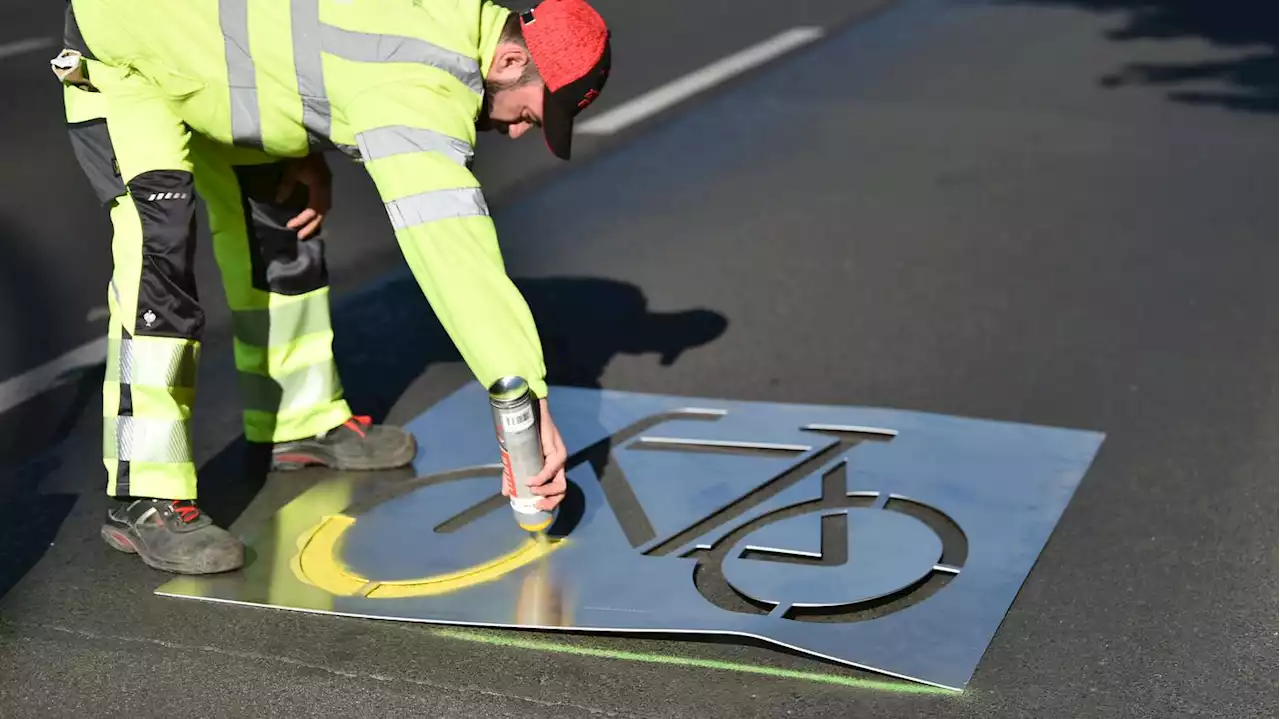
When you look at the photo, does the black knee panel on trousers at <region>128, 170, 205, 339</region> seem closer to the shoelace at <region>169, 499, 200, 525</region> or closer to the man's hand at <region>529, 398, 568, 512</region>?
the shoelace at <region>169, 499, 200, 525</region>

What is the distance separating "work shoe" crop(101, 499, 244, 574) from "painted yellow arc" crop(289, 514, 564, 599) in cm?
18

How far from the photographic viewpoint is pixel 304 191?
4641mm

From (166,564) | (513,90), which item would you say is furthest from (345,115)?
(166,564)

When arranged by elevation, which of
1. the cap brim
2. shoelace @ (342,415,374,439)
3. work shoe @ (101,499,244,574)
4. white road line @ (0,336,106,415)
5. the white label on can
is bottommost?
white road line @ (0,336,106,415)

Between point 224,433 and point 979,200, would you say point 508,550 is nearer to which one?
point 224,433

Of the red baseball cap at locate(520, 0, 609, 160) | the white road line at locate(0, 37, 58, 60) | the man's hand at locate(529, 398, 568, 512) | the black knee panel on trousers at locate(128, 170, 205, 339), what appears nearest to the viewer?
the man's hand at locate(529, 398, 568, 512)

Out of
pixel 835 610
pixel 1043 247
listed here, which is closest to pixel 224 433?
pixel 835 610

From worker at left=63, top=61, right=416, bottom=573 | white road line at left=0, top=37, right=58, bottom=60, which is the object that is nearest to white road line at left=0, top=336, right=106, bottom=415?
worker at left=63, top=61, right=416, bottom=573

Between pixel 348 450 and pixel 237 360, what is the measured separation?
1.36 ft

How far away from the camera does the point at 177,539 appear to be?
4.14m

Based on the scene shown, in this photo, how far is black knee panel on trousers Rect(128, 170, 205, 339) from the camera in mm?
4004

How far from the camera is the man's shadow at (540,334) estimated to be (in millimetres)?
5371

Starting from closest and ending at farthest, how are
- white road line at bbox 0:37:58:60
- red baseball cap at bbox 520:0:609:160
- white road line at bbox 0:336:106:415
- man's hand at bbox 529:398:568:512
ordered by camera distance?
man's hand at bbox 529:398:568:512, red baseball cap at bbox 520:0:609:160, white road line at bbox 0:336:106:415, white road line at bbox 0:37:58:60

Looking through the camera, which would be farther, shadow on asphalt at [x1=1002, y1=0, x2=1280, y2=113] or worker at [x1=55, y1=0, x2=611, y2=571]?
shadow on asphalt at [x1=1002, y1=0, x2=1280, y2=113]
